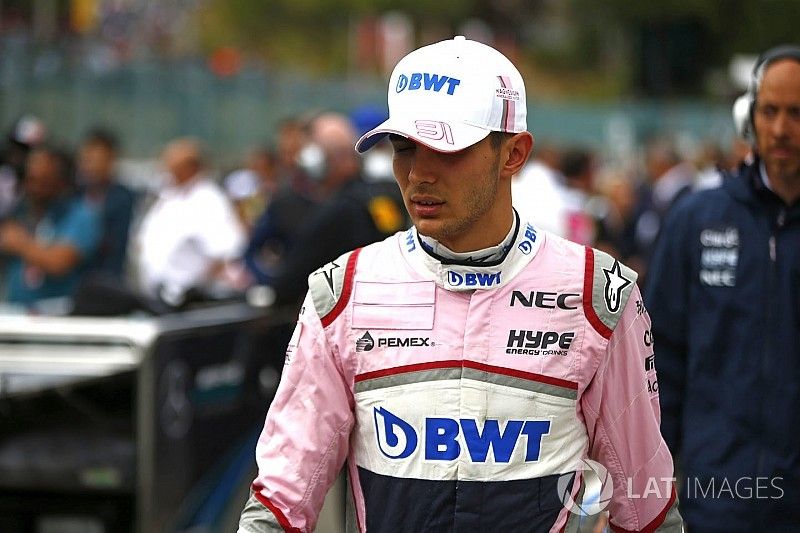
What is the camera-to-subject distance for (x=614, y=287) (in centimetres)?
317

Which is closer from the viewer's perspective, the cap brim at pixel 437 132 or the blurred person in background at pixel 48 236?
the cap brim at pixel 437 132

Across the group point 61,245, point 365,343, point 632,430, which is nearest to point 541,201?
point 61,245

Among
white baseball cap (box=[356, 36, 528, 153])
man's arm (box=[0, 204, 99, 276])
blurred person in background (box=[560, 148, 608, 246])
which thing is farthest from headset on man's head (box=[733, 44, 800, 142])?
blurred person in background (box=[560, 148, 608, 246])

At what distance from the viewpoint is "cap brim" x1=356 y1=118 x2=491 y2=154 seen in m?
3.02

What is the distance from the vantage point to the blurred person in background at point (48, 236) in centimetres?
873

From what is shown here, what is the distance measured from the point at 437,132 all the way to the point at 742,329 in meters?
1.66

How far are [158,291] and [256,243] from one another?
1.25 metres

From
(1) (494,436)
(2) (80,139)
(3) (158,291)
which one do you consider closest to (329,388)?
(1) (494,436)

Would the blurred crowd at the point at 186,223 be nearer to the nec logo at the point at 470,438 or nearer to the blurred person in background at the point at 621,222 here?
the blurred person in background at the point at 621,222

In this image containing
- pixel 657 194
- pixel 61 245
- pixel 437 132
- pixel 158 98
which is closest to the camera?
pixel 437 132

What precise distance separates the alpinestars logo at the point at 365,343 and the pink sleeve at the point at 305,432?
0.06 meters

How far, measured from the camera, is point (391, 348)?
3.11 meters

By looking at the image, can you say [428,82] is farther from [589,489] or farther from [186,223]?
[186,223]

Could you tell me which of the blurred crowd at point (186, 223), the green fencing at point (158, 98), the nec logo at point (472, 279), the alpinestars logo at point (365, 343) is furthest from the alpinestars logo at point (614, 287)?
the green fencing at point (158, 98)
